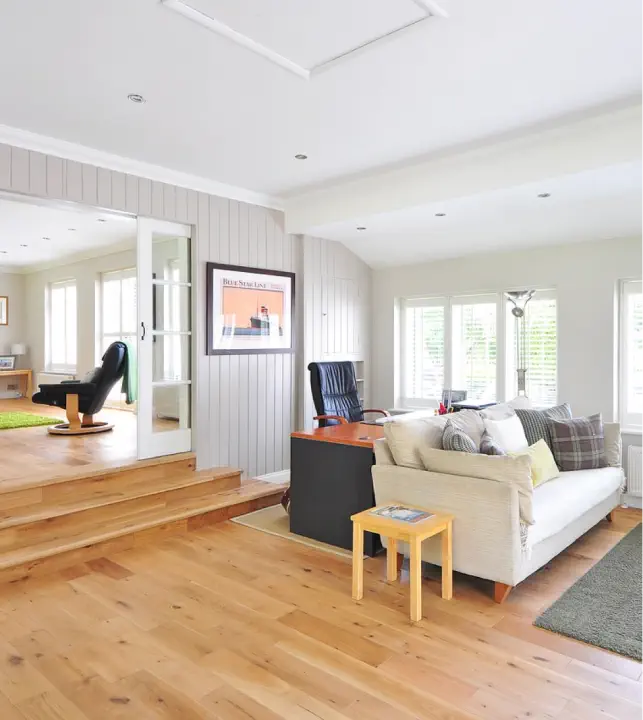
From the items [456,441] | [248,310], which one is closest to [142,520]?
[248,310]

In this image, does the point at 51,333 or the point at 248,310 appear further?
the point at 51,333

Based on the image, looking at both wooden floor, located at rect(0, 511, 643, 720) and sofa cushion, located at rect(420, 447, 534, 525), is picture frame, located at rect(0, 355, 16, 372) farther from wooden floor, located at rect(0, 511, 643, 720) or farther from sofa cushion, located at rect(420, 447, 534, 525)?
sofa cushion, located at rect(420, 447, 534, 525)

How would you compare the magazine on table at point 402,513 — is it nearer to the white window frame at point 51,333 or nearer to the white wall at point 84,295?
the white wall at point 84,295

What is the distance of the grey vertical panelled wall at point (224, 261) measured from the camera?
13.7 ft

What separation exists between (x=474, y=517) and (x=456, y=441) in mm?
428

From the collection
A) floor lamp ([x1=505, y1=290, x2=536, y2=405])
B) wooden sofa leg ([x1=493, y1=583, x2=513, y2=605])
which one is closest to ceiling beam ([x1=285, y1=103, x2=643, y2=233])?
floor lamp ([x1=505, y1=290, x2=536, y2=405])

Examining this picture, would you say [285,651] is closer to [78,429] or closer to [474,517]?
[474,517]

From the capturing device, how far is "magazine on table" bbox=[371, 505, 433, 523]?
119 inches

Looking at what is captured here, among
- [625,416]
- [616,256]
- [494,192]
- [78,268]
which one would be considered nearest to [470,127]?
[494,192]

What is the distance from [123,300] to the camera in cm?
860

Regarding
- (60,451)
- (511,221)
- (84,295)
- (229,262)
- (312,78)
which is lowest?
(60,451)

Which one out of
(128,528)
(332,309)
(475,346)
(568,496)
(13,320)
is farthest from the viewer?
(13,320)

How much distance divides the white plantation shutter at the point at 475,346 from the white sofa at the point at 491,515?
2.03 metres

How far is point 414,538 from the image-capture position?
2809 millimetres
